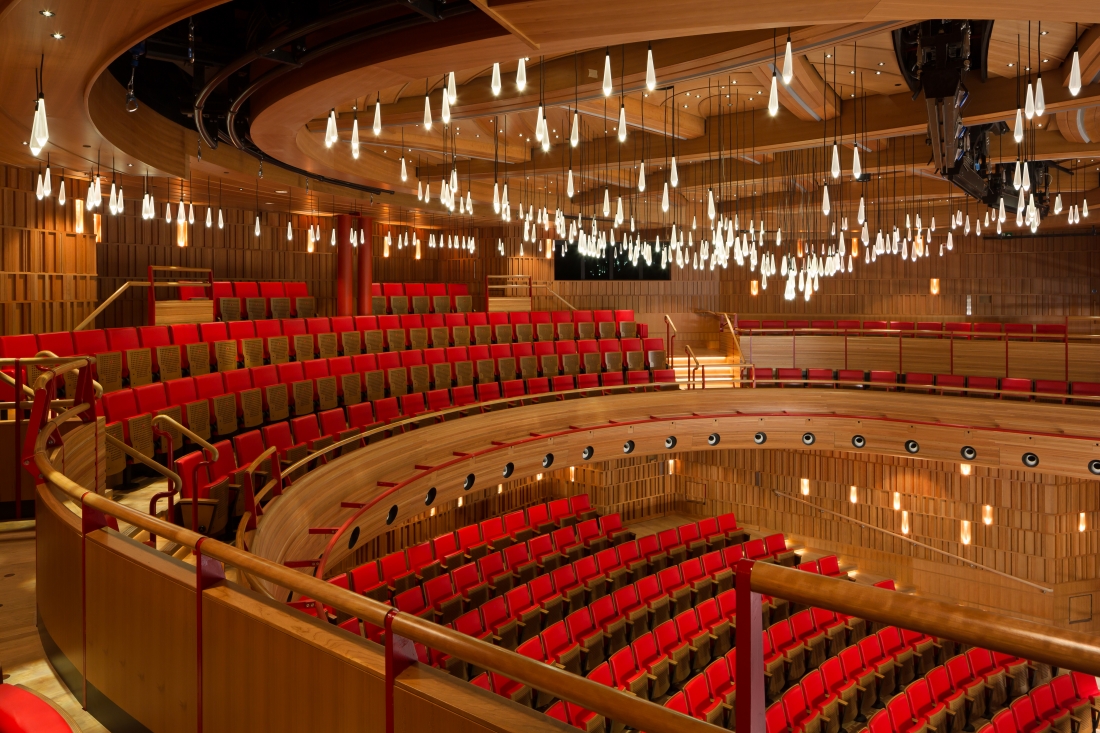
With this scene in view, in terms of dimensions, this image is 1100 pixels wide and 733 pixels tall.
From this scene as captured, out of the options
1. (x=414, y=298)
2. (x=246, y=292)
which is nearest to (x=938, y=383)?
(x=414, y=298)

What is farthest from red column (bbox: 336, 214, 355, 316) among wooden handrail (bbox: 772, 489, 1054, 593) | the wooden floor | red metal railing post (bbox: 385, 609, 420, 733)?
red metal railing post (bbox: 385, 609, 420, 733)

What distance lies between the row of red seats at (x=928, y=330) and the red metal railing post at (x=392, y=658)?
10738mm

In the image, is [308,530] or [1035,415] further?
[1035,415]

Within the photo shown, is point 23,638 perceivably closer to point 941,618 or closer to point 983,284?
point 941,618

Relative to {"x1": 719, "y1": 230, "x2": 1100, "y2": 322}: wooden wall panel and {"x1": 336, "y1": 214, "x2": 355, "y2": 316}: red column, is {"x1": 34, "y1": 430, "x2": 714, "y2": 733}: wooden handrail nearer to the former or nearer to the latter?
{"x1": 336, "y1": 214, "x2": 355, "y2": 316}: red column

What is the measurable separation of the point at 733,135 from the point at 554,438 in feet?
12.6

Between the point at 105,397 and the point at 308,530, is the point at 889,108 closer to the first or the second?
the point at 308,530

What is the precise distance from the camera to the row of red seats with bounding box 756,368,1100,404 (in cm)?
931

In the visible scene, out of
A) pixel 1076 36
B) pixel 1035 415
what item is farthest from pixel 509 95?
pixel 1035 415

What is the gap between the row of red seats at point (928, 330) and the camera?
10703 mm

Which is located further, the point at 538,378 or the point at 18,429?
the point at 538,378

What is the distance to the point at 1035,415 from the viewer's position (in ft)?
30.2

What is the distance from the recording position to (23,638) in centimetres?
274

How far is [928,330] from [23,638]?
40.5 ft
